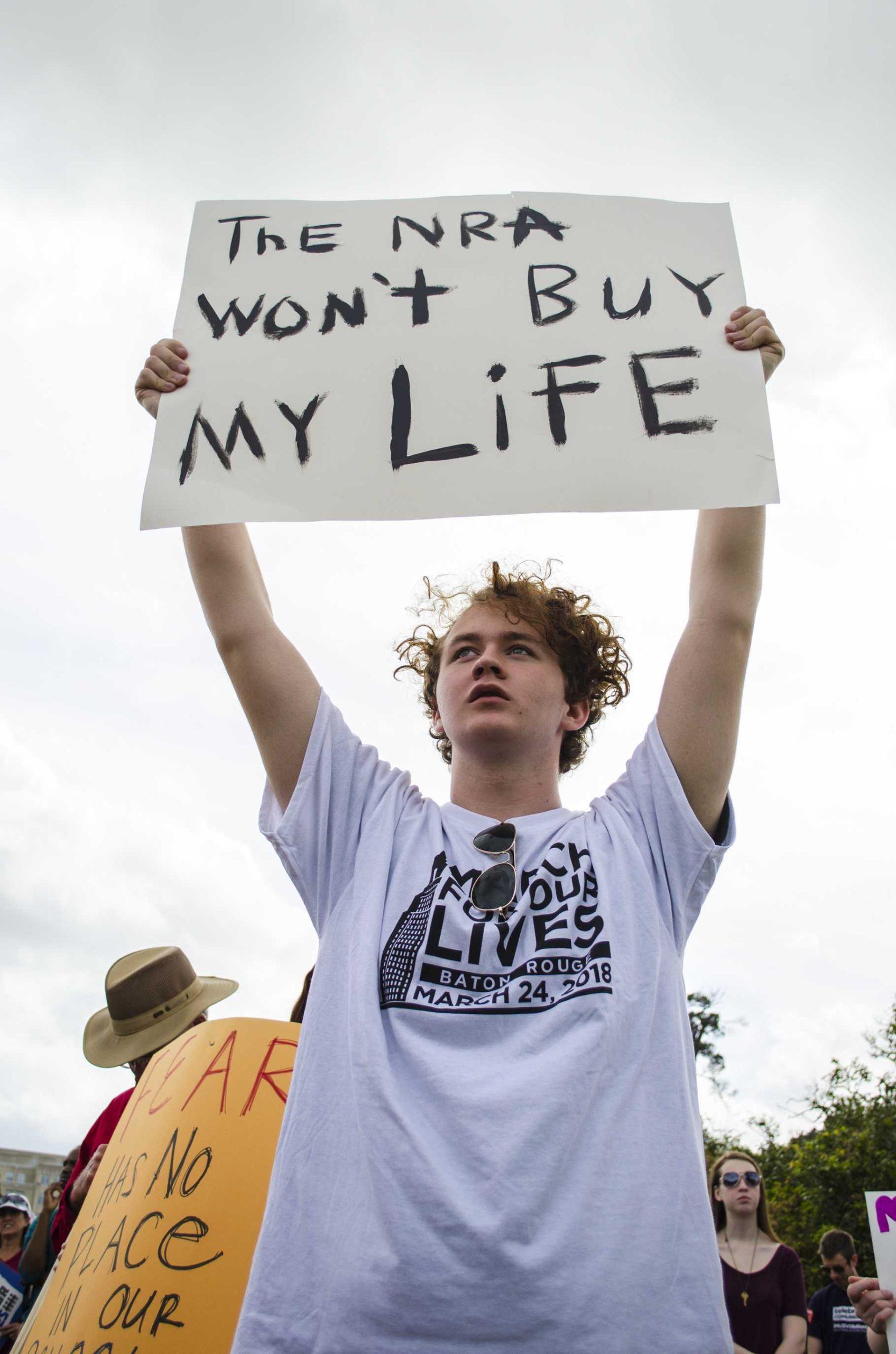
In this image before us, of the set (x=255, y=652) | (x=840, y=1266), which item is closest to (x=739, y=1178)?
(x=840, y=1266)

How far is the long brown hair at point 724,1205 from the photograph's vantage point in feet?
15.5

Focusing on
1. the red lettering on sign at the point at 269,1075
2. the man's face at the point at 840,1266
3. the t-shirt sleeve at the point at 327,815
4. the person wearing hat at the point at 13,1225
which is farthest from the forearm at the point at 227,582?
the man's face at the point at 840,1266

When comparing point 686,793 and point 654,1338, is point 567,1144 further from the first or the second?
point 686,793

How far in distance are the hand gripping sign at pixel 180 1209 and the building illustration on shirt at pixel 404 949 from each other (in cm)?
89

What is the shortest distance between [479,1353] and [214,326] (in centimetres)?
207

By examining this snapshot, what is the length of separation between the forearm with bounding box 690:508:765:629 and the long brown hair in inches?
150

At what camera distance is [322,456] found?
2018mm

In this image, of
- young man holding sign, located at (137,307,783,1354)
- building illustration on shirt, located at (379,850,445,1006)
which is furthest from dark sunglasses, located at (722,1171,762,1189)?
building illustration on shirt, located at (379,850,445,1006)

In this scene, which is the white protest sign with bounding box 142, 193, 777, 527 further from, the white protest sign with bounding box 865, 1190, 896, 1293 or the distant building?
the distant building

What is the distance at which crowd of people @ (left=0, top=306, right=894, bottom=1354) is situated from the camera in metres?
1.19

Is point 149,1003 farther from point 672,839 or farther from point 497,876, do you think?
point 672,839

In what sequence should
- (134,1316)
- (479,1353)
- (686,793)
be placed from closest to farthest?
(479,1353), (686,793), (134,1316)

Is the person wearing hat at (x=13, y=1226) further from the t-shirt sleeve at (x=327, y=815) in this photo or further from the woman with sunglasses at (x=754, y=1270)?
the t-shirt sleeve at (x=327, y=815)

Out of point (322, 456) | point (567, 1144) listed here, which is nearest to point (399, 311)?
point (322, 456)
